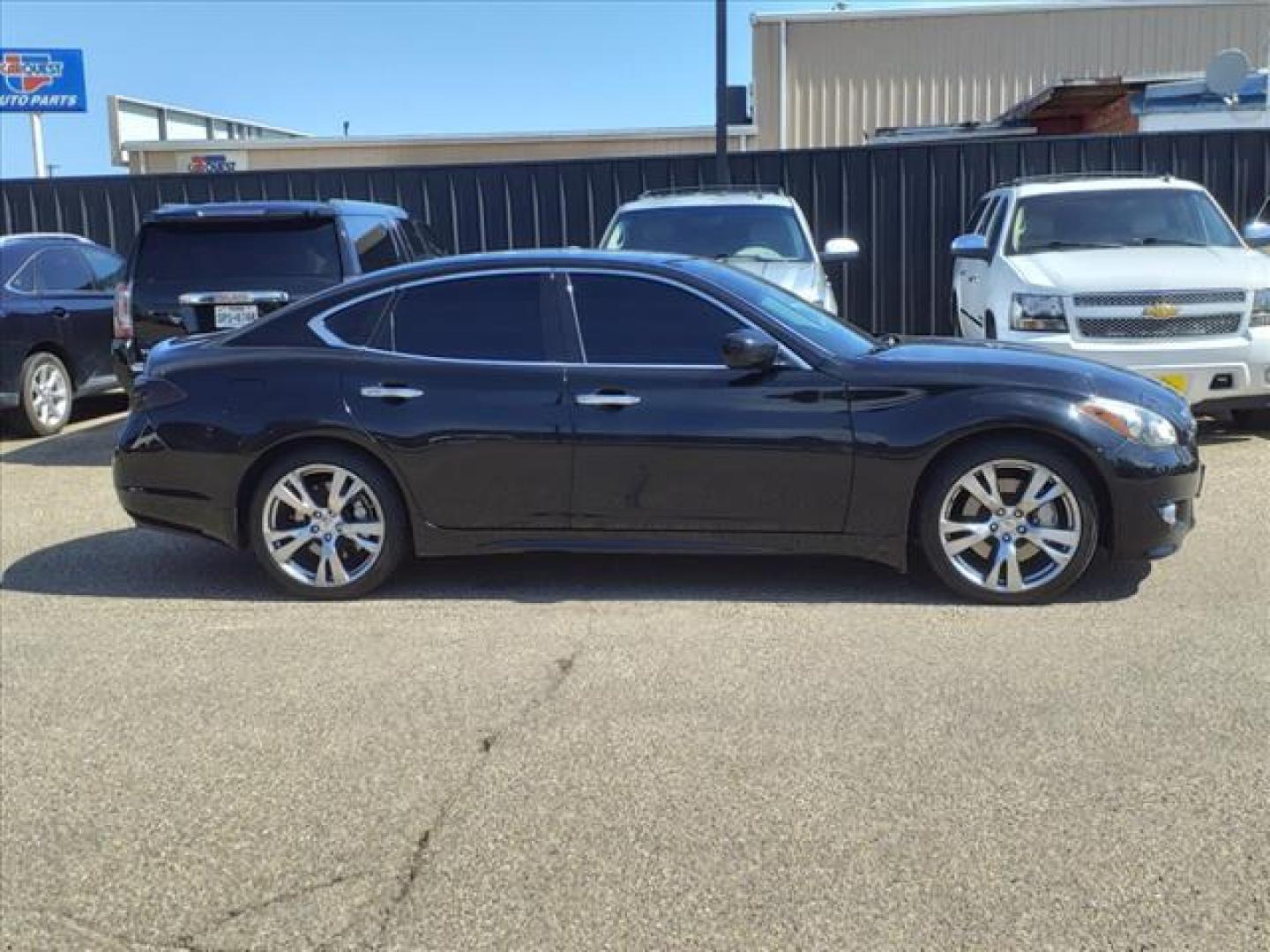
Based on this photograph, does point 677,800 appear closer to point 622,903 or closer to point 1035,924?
point 622,903

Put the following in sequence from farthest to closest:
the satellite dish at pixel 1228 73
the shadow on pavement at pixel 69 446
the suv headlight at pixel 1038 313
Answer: the satellite dish at pixel 1228 73 → the shadow on pavement at pixel 69 446 → the suv headlight at pixel 1038 313

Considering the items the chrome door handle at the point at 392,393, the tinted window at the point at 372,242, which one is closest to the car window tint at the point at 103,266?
the tinted window at the point at 372,242

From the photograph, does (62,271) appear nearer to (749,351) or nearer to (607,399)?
(607,399)

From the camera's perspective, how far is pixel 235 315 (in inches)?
345

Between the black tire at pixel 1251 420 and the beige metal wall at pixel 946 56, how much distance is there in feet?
55.4

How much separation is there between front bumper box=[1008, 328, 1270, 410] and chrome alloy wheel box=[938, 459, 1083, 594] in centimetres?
297

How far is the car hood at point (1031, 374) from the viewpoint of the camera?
5.28 meters

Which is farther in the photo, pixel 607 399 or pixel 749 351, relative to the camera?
pixel 607 399

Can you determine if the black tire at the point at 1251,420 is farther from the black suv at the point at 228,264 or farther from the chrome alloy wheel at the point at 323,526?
the chrome alloy wheel at the point at 323,526

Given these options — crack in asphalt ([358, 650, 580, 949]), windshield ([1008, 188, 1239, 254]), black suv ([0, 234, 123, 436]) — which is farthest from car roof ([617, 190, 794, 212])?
crack in asphalt ([358, 650, 580, 949])

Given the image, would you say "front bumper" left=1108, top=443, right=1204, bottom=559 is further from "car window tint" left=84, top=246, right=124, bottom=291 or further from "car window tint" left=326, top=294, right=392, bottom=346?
"car window tint" left=84, top=246, right=124, bottom=291

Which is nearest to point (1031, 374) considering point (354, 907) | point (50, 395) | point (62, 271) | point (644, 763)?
point (644, 763)

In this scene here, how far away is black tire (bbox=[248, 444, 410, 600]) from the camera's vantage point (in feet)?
18.6

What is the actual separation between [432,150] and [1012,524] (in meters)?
24.2
